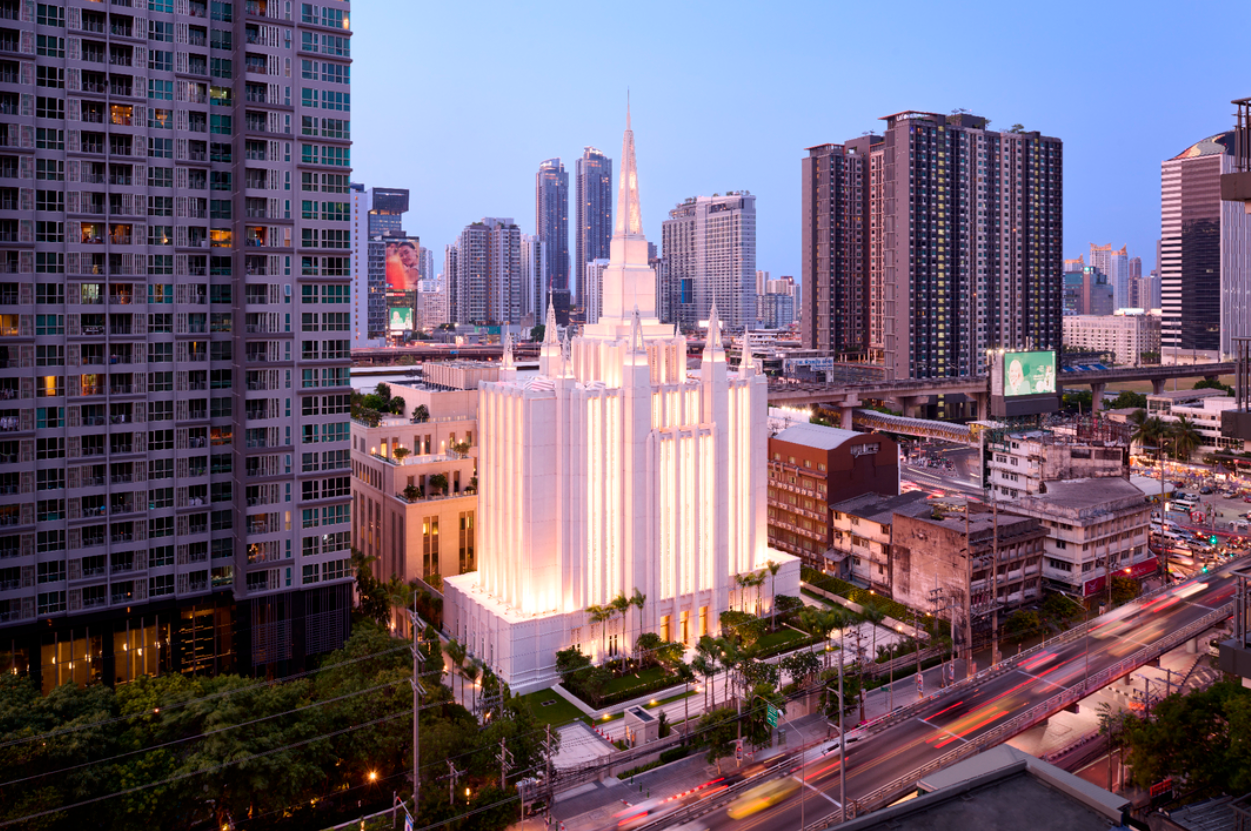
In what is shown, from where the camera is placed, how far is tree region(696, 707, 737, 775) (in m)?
43.9

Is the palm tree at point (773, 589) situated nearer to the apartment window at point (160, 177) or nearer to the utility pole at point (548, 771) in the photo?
the utility pole at point (548, 771)

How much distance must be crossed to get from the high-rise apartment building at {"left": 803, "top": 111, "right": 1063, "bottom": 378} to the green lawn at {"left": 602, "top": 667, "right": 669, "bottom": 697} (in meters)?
136

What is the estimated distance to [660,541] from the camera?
59688 millimetres

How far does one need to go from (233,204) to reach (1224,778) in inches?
2369

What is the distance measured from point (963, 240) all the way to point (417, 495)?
14589 cm

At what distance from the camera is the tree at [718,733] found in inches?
1727

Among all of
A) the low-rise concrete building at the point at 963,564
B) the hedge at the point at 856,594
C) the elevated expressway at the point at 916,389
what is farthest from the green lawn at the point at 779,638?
the elevated expressway at the point at 916,389

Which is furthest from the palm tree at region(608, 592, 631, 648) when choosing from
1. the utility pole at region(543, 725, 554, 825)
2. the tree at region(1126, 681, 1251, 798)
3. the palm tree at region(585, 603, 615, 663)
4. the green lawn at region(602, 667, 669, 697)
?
the tree at region(1126, 681, 1251, 798)

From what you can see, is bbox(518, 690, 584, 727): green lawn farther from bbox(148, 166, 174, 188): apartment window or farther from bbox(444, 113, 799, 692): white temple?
bbox(148, 166, 174, 188): apartment window

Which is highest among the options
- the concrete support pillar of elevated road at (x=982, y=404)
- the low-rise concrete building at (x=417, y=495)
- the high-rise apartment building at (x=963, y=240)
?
the high-rise apartment building at (x=963, y=240)

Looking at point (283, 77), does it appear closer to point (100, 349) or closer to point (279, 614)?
point (100, 349)

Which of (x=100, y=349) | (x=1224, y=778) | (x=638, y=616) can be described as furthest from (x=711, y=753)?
(x=100, y=349)

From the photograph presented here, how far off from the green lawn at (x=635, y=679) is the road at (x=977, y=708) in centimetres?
1379

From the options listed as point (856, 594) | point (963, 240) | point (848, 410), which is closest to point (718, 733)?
point (856, 594)
